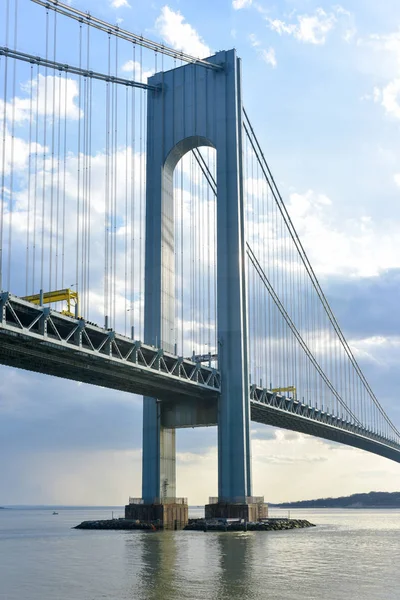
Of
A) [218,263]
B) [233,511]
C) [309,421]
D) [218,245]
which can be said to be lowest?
[233,511]

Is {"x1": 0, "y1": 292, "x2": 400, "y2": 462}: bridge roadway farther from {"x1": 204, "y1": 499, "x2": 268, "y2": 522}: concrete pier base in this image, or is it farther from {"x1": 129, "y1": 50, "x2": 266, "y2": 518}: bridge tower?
{"x1": 204, "y1": 499, "x2": 268, "y2": 522}: concrete pier base

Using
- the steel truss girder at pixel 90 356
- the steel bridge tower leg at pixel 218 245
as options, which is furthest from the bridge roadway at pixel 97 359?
the steel bridge tower leg at pixel 218 245

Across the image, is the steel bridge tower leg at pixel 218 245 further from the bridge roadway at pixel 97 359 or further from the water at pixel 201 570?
the water at pixel 201 570

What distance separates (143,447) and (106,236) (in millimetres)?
19488

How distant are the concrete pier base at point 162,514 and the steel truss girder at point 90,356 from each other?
861cm

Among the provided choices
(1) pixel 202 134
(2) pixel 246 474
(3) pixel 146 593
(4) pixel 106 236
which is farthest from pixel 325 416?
(3) pixel 146 593

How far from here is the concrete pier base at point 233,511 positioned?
216ft

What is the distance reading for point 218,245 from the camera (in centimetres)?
7000

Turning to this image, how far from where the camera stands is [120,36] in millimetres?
62562

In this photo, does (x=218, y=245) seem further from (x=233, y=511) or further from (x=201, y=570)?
(x=201, y=570)

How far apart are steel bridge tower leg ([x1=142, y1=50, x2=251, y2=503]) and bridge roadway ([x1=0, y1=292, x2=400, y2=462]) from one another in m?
2.47

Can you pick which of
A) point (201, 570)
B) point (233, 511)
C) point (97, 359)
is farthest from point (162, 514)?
point (201, 570)

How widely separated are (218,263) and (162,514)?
797 inches

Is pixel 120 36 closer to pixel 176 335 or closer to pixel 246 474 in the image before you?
pixel 176 335
